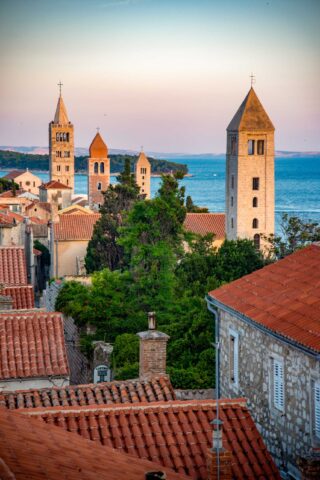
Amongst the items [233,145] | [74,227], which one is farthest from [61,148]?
[74,227]

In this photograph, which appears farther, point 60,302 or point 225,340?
point 60,302

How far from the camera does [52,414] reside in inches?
481

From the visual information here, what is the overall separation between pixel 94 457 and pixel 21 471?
88.0 inches

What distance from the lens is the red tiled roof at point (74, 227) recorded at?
233 ft

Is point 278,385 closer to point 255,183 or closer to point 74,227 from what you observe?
point 74,227

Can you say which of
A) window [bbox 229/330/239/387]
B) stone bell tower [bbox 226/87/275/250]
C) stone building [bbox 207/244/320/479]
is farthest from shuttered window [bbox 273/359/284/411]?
stone bell tower [bbox 226/87/275/250]

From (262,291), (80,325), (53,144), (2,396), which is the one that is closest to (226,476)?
(2,396)

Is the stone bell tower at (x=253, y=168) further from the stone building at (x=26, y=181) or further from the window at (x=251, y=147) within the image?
the stone building at (x=26, y=181)

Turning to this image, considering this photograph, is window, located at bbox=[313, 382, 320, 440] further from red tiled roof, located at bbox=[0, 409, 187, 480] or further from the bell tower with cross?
→ the bell tower with cross

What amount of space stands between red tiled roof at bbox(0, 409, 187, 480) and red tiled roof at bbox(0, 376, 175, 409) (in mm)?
2470

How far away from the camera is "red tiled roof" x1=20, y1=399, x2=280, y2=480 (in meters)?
11.8

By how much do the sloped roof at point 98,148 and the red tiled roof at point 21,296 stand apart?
5281 inches

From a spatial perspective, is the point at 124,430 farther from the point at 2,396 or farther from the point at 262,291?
the point at 262,291

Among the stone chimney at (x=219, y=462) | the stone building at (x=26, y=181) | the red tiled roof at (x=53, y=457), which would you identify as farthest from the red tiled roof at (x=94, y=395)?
the stone building at (x=26, y=181)
